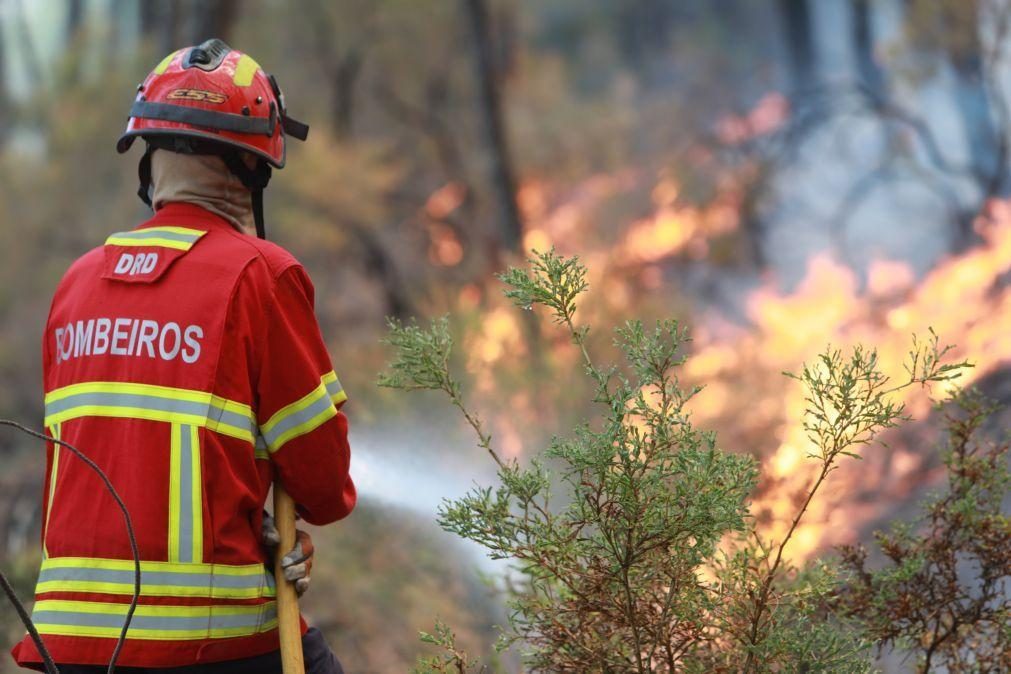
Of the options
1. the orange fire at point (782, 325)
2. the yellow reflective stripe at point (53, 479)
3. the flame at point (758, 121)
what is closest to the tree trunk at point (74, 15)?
the orange fire at point (782, 325)

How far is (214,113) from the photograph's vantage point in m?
2.57

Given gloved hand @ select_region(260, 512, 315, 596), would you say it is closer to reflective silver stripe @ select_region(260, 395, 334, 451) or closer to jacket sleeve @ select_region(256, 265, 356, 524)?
jacket sleeve @ select_region(256, 265, 356, 524)

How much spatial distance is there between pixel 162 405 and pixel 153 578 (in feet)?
1.07

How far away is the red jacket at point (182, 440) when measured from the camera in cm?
231

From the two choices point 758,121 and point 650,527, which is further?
point 758,121

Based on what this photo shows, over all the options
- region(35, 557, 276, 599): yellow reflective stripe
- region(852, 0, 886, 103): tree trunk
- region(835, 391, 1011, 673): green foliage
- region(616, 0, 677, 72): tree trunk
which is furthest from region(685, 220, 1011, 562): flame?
region(616, 0, 677, 72): tree trunk

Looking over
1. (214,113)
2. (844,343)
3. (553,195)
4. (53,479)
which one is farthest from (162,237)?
(553,195)

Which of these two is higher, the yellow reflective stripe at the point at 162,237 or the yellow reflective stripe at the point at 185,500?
the yellow reflective stripe at the point at 162,237

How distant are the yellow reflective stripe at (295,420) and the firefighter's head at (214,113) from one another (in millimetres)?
529

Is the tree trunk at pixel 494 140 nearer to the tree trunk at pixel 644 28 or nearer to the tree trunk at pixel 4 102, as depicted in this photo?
the tree trunk at pixel 644 28

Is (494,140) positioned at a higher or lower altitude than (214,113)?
higher

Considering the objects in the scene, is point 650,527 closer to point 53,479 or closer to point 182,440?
point 182,440

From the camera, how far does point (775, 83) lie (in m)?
17.4

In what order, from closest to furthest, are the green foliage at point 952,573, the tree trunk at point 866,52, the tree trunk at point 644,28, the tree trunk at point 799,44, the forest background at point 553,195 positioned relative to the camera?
the green foliage at point 952,573
the forest background at point 553,195
the tree trunk at point 866,52
the tree trunk at point 799,44
the tree trunk at point 644,28
